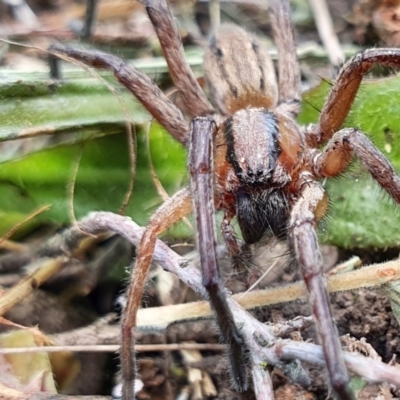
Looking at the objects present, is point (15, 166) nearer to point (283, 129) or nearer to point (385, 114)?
point (283, 129)

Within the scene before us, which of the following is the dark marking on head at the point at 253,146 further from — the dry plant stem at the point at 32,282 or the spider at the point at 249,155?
the dry plant stem at the point at 32,282

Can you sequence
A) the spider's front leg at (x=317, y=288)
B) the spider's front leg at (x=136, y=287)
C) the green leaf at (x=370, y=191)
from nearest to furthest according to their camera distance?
the spider's front leg at (x=317, y=288) → the spider's front leg at (x=136, y=287) → the green leaf at (x=370, y=191)

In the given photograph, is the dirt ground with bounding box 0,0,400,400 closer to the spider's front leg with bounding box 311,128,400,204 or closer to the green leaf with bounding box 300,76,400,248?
the green leaf with bounding box 300,76,400,248

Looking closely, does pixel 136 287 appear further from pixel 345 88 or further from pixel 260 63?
pixel 260 63

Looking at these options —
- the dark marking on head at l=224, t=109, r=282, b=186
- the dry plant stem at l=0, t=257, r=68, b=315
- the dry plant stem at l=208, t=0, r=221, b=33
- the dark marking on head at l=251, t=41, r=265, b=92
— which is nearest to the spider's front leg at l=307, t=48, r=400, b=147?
the dark marking on head at l=224, t=109, r=282, b=186

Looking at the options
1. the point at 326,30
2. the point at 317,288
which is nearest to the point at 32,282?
the point at 317,288

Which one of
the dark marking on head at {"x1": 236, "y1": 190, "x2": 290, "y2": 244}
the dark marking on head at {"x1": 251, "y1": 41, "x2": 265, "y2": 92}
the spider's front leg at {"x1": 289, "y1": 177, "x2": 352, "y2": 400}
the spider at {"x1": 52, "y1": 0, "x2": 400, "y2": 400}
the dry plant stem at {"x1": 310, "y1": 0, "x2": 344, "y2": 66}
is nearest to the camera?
the spider's front leg at {"x1": 289, "y1": 177, "x2": 352, "y2": 400}

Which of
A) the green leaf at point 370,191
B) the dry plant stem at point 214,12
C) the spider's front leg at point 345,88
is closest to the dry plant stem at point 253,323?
the green leaf at point 370,191
